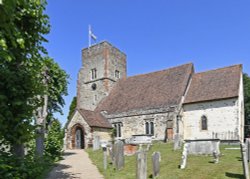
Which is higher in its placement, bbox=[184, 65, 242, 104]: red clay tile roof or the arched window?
bbox=[184, 65, 242, 104]: red clay tile roof

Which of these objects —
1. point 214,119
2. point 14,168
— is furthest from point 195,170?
point 214,119

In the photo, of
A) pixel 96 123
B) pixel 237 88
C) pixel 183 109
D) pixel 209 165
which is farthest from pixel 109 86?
pixel 209 165

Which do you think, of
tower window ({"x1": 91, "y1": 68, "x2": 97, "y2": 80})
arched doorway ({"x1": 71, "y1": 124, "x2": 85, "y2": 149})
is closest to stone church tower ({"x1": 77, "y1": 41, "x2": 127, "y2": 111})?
tower window ({"x1": 91, "y1": 68, "x2": 97, "y2": 80})

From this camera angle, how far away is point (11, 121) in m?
7.25

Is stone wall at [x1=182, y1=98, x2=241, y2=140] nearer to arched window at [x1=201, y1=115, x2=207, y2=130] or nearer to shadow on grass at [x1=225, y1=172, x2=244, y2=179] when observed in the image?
arched window at [x1=201, y1=115, x2=207, y2=130]

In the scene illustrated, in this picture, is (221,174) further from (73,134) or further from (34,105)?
(73,134)

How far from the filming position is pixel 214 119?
26188 mm

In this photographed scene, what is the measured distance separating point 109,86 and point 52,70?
54.2 ft

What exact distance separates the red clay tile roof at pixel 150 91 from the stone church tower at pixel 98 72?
1.89 metres

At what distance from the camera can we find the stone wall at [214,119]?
991 inches

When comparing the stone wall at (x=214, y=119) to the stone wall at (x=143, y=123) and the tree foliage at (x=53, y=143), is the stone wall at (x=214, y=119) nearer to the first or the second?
the stone wall at (x=143, y=123)

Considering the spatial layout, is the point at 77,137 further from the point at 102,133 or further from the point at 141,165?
the point at 141,165

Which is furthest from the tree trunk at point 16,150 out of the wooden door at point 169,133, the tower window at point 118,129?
the tower window at point 118,129

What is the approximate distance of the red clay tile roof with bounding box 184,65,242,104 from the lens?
1027 inches
